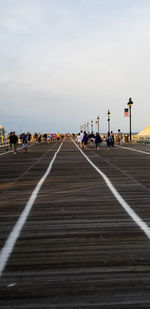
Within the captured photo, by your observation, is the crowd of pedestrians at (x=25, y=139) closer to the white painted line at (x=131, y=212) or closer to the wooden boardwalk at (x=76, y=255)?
the white painted line at (x=131, y=212)

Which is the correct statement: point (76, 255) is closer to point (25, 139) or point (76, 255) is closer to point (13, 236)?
point (13, 236)

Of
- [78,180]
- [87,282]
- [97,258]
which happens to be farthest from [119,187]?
[87,282]

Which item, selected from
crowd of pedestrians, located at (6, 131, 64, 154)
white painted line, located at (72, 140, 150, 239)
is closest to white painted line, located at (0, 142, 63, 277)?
white painted line, located at (72, 140, 150, 239)

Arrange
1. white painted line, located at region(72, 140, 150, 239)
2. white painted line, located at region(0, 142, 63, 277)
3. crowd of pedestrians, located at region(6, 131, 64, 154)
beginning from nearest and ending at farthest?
1. white painted line, located at region(0, 142, 63, 277)
2. white painted line, located at region(72, 140, 150, 239)
3. crowd of pedestrians, located at region(6, 131, 64, 154)

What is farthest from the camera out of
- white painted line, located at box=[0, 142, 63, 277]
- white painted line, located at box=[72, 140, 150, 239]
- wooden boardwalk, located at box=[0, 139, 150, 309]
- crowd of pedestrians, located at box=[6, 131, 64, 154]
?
crowd of pedestrians, located at box=[6, 131, 64, 154]

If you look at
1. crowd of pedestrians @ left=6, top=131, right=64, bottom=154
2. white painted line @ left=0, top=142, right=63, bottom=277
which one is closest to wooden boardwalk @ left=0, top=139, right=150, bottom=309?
white painted line @ left=0, top=142, right=63, bottom=277

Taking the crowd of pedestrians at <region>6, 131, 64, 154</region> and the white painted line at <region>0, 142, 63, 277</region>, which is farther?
the crowd of pedestrians at <region>6, 131, 64, 154</region>

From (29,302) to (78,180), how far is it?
10.9m

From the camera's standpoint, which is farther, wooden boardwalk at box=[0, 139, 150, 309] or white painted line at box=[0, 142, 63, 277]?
white painted line at box=[0, 142, 63, 277]

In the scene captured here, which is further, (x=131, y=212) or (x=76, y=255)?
(x=131, y=212)

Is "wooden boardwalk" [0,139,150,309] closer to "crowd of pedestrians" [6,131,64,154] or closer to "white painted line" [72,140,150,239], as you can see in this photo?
"white painted line" [72,140,150,239]

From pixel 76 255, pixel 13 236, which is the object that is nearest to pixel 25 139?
pixel 13 236

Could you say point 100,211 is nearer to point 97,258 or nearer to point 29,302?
point 97,258

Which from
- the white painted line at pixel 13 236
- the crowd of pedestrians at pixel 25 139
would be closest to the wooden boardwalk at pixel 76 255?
the white painted line at pixel 13 236
